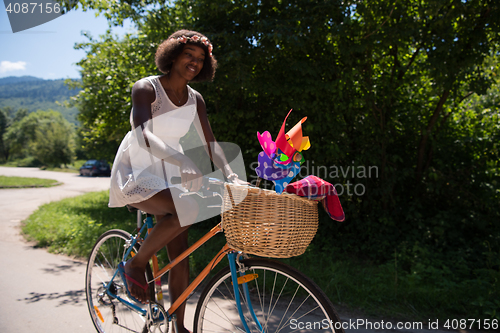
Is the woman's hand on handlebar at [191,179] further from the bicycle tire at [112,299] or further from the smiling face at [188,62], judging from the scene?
the bicycle tire at [112,299]

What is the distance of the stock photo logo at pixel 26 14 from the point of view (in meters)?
3.31

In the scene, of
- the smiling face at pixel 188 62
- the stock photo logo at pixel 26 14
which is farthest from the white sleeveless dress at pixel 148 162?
the stock photo logo at pixel 26 14

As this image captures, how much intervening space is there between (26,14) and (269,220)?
11.7 feet

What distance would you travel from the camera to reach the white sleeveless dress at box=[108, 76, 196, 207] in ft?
6.73

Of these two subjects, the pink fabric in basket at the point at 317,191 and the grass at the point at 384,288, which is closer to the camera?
the pink fabric in basket at the point at 317,191

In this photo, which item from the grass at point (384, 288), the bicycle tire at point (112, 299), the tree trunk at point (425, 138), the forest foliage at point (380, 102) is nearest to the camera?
the bicycle tire at point (112, 299)

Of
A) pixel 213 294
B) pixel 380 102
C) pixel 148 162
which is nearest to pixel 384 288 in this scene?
pixel 213 294

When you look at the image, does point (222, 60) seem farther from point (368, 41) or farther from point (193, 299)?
point (193, 299)

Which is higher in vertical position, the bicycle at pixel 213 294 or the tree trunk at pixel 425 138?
the tree trunk at pixel 425 138

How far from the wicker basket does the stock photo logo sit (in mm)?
2929

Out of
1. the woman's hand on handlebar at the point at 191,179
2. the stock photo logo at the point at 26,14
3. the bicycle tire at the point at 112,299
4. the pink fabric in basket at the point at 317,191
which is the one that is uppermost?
the stock photo logo at the point at 26,14

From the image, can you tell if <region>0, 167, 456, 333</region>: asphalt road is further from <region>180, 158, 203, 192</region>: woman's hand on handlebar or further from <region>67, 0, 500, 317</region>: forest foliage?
<region>67, 0, 500, 317</region>: forest foliage

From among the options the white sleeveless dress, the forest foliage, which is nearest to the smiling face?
the white sleeveless dress

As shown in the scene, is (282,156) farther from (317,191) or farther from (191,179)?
(191,179)
